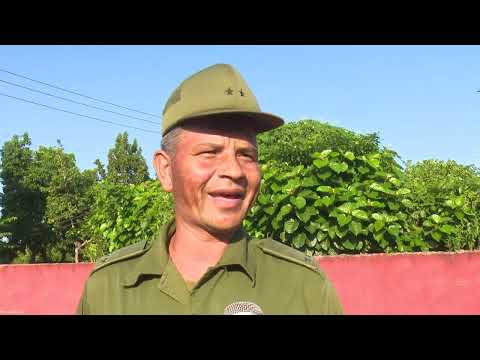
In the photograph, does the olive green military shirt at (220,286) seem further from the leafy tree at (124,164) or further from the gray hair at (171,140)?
the leafy tree at (124,164)

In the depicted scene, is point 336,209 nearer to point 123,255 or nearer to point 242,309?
point 123,255

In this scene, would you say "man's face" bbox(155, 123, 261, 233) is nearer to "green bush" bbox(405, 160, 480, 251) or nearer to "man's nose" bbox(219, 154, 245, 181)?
"man's nose" bbox(219, 154, 245, 181)

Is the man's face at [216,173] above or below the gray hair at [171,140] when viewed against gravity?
below

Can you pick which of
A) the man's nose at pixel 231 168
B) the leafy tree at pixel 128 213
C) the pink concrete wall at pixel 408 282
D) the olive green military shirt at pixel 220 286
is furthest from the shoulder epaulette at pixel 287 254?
the leafy tree at pixel 128 213

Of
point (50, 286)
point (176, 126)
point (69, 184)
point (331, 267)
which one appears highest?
point (69, 184)

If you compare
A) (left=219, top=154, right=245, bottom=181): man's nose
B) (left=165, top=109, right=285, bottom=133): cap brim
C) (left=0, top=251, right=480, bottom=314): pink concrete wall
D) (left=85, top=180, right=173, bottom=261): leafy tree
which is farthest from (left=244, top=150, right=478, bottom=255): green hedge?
(left=219, top=154, right=245, bottom=181): man's nose

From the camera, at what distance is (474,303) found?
518 centimetres

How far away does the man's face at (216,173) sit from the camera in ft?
5.73

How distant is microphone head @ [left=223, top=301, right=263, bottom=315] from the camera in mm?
1794

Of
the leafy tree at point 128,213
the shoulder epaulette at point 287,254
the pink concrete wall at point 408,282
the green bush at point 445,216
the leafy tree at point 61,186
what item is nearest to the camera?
the shoulder epaulette at point 287,254
